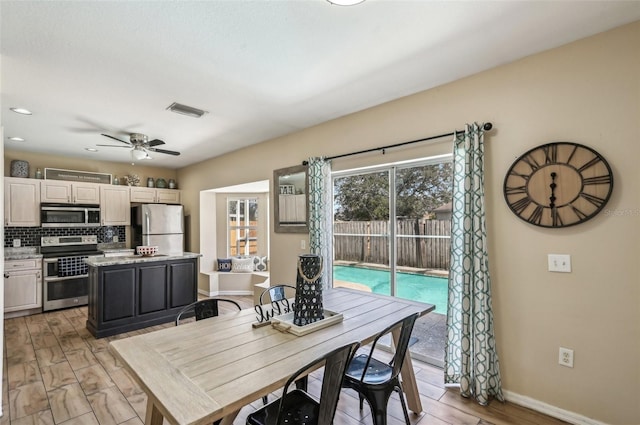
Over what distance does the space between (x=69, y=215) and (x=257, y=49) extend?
4907 mm

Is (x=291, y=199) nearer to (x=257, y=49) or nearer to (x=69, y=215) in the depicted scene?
(x=257, y=49)

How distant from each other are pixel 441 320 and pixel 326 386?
220 centimetres

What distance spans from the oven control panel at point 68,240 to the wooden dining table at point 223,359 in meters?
4.78

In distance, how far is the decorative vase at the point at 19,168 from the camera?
4.75 meters

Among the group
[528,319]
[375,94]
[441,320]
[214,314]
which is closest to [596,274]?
[528,319]

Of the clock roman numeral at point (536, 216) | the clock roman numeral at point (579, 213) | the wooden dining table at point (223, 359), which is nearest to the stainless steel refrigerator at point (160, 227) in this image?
the wooden dining table at point (223, 359)

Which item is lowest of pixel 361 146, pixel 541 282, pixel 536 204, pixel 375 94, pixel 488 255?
pixel 541 282

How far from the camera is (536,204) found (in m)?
2.17

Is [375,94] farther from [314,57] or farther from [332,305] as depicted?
[332,305]

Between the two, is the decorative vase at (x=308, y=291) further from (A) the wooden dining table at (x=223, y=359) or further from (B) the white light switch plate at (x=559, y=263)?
(B) the white light switch plate at (x=559, y=263)

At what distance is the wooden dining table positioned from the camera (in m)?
1.10

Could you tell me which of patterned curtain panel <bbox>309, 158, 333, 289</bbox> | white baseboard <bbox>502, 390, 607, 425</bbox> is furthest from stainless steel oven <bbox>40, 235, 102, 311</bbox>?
white baseboard <bbox>502, 390, 607, 425</bbox>

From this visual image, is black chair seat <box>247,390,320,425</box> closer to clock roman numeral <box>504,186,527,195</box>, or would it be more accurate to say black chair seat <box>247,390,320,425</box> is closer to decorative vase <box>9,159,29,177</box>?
clock roman numeral <box>504,186,527,195</box>

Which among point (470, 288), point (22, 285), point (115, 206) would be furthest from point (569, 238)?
point (22, 285)
